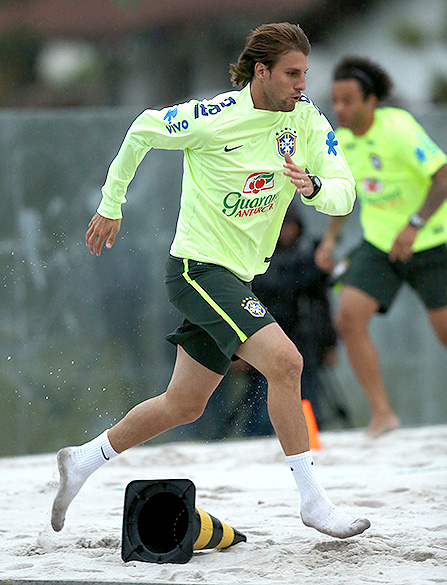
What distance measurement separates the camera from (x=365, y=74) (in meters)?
6.79

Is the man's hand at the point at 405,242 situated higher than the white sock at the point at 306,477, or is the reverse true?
the man's hand at the point at 405,242

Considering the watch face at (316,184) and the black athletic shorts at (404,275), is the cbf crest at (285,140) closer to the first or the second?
the watch face at (316,184)

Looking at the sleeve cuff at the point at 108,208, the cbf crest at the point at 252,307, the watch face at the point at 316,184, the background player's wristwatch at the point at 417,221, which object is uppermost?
the background player's wristwatch at the point at 417,221

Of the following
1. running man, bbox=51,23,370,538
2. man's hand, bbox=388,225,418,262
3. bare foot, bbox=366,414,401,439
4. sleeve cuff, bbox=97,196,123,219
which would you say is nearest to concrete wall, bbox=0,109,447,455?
bare foot, bbox=366,414,401,439

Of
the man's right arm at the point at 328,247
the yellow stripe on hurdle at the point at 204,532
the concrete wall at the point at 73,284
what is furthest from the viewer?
the concrete wall at the point at 73,284

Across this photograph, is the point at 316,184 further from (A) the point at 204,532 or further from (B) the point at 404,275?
(B) the point at 404,275

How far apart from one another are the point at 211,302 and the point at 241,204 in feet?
1.40

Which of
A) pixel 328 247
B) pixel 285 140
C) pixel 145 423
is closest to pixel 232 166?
pixel 285 140

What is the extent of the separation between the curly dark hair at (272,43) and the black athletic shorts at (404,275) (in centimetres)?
291

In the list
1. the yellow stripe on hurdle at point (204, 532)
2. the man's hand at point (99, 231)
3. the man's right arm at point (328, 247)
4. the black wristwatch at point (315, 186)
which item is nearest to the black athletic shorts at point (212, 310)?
the man's hand at point (99, 231)

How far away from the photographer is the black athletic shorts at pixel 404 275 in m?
6.75

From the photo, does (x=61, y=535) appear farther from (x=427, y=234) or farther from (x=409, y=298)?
(x=409, y=298)

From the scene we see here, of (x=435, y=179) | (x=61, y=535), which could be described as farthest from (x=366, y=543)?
(x=435, y=179)

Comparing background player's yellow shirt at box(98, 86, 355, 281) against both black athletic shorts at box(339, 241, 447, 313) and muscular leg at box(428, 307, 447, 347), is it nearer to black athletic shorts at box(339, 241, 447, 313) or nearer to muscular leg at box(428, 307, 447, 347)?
black athletic shorts at box(339, 241, 447, 313)
